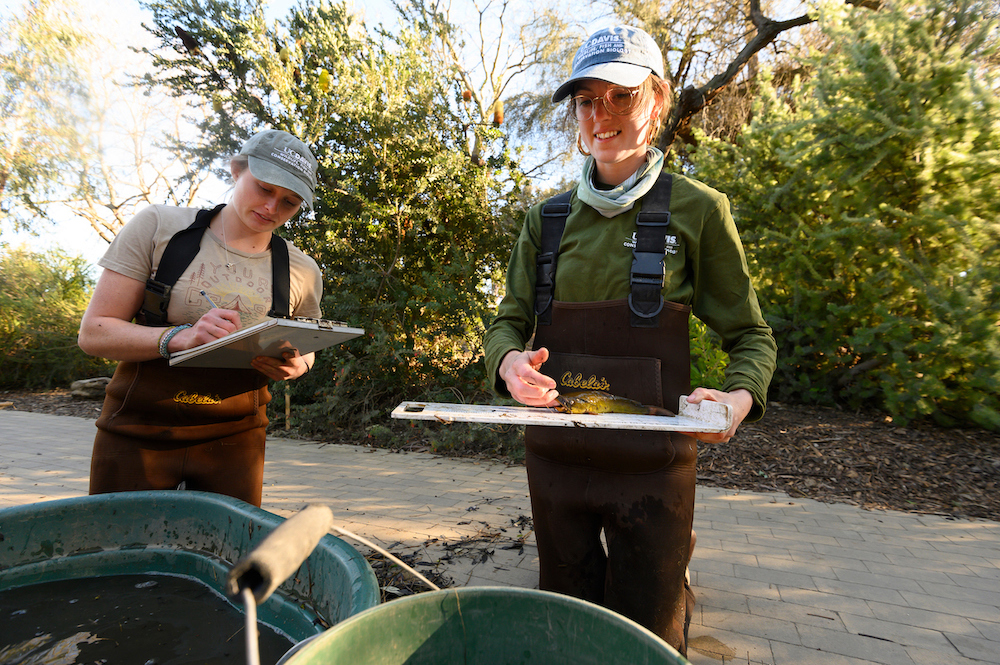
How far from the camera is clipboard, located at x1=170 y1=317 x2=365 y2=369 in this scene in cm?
178

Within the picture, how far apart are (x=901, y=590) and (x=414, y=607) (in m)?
3.07

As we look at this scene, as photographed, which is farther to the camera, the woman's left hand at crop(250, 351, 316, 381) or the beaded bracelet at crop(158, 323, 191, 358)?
the woman's left hand at crop(250, 351, 316, 381)

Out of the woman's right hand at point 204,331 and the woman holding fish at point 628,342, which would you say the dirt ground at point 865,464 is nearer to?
the woman holding fish at point 628,342

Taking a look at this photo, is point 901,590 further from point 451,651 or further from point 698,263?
point 451,651

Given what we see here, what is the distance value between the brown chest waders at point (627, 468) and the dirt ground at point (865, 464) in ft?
11.7

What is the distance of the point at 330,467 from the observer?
5.48 m

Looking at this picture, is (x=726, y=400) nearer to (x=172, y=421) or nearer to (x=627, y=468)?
(x=627, y=468)

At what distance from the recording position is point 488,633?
1051 mm

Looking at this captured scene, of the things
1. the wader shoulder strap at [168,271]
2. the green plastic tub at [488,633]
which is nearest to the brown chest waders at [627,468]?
the green plastic tub at [488,633]

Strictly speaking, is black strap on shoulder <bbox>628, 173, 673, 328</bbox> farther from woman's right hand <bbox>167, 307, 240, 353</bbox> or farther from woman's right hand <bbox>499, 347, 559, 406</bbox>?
woman's right hand <bbox>167, 307, 240, 353</bbox>

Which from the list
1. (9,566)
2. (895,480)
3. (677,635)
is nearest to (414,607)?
(677,635)

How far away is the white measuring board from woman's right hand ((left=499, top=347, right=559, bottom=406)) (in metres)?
0.15

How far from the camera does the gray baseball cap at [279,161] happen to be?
2.15m

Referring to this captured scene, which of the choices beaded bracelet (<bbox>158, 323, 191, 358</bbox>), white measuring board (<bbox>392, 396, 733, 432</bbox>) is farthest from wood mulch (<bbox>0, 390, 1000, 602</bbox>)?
white measuring board (<bbox>392, 396, 733, 432</bbox>)
